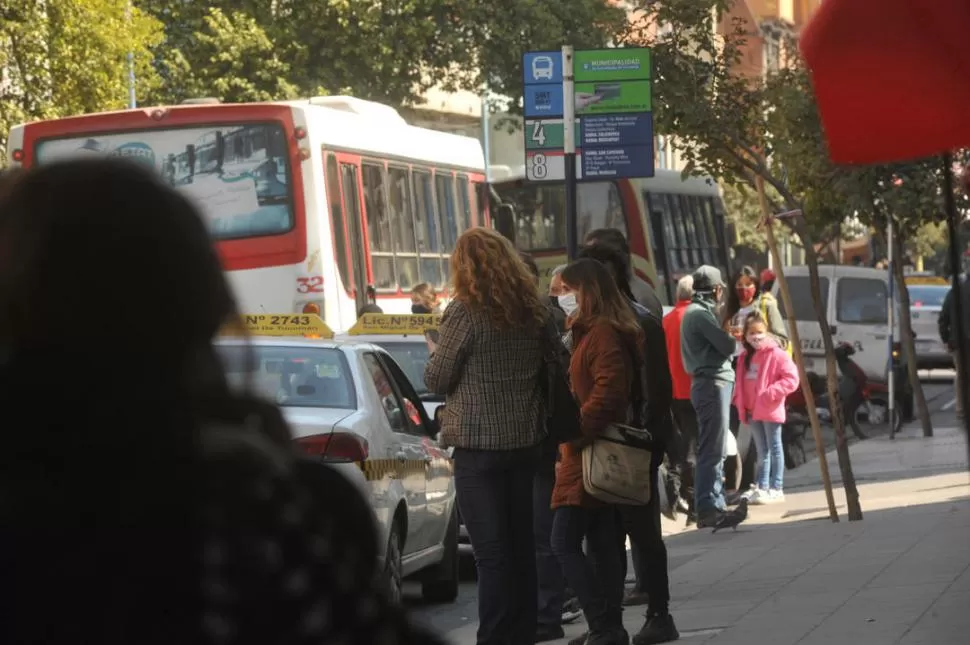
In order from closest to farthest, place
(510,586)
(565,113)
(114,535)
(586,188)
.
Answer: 1. (114,535)
2. (510,586)
3. (565,113)
4. (586,188)

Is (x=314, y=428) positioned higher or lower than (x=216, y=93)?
lower

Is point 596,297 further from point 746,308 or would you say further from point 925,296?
point 925,296

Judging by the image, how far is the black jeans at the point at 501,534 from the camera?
768 cm

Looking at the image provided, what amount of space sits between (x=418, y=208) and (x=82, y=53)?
16.3 feet

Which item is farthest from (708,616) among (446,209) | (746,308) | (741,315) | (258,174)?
(446,209)

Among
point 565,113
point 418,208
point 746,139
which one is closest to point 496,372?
point 565,113

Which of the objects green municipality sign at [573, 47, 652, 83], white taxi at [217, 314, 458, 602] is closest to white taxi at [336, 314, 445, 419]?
green municipality sign at [573, 47, 652, 83]

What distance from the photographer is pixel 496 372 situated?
780 cm

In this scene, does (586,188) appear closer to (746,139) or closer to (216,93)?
(216,93)

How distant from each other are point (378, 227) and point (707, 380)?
24.9ft

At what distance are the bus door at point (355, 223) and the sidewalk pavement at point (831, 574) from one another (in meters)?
5.20

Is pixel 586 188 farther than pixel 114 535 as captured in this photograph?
Yes

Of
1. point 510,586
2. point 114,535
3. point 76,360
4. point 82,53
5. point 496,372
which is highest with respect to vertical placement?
point 82,53

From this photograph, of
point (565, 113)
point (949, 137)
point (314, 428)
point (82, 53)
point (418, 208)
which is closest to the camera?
point (949, 137)
